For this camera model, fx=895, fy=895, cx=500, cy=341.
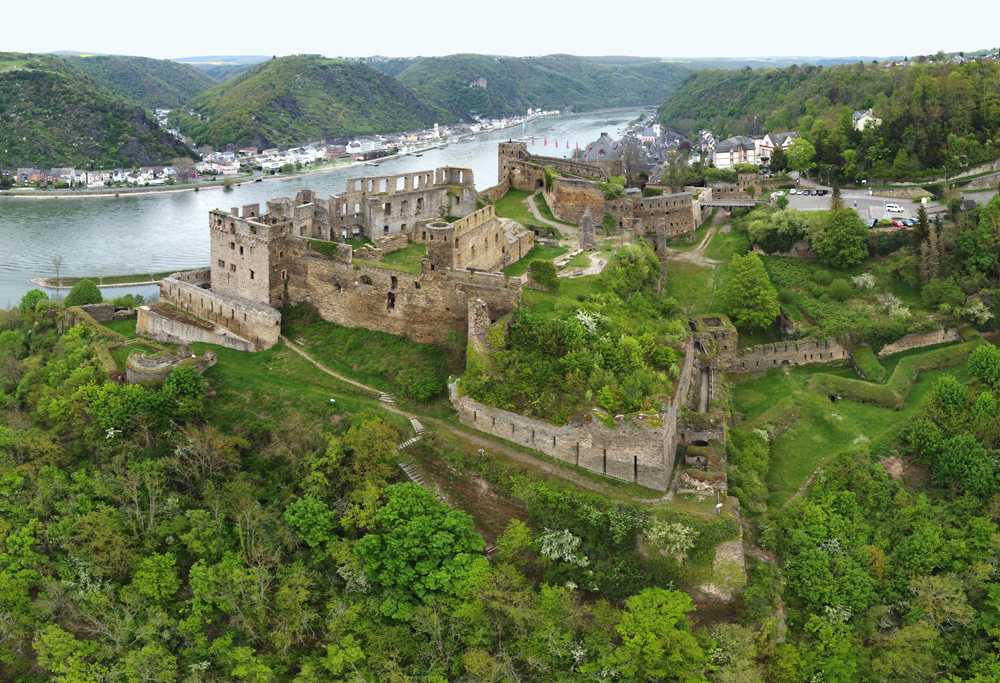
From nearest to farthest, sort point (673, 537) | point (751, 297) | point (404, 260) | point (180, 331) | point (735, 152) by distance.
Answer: point (673, 537)
point (180, 331)
point (404, 260)
point (751, 297)
point (735, 152)

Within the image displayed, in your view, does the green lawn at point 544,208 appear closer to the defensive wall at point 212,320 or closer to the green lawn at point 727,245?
the green lawn at point 727,245

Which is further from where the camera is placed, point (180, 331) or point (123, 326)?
point (123, 326)

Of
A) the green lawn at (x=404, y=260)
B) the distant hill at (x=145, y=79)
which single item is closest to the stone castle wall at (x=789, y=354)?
the green lawn at (x=404, y=260)

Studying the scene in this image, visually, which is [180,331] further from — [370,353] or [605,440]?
[605,440]

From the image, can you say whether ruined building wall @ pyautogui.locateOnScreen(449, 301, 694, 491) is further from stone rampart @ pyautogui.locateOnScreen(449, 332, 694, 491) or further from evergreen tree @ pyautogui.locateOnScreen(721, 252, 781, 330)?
evergreen tree @ pyautogui.locateOnScreen(721, 252, 781, 330)

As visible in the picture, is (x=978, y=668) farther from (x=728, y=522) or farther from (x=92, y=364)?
(x=92, y=364)

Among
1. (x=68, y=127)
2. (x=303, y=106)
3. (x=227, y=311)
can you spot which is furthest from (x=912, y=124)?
(x=303, y=106)
